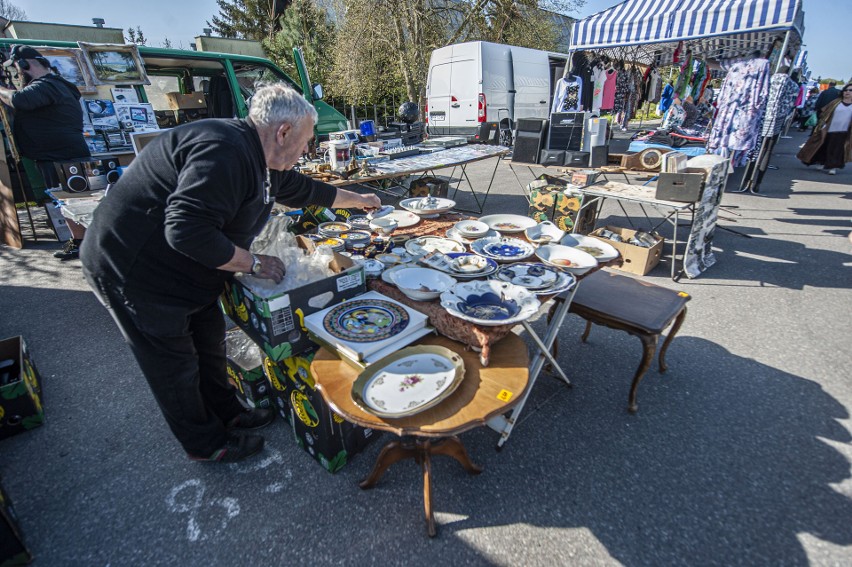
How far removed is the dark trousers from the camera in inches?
63.3

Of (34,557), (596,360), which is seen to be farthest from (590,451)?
(34,557)

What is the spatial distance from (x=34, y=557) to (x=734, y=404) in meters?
3.57

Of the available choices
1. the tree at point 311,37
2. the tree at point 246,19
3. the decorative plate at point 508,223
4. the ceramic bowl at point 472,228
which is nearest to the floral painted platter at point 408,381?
the ceramic bowl at point 472,228

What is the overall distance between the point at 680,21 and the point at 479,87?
4.45m

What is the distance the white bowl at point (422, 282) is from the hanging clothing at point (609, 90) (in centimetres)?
1115

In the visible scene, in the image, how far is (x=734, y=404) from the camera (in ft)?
7.95

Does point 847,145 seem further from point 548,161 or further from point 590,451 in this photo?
point 590,451

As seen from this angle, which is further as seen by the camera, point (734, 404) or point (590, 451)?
point (734, 404)

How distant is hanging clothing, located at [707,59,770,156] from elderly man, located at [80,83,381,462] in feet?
22.5

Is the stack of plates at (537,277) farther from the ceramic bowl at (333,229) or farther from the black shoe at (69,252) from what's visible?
the black shoe at (69,252)

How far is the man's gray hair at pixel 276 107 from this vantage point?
4.95 feet

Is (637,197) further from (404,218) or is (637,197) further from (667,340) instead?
(404,218)

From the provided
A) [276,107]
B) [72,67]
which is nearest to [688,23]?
[276,107]

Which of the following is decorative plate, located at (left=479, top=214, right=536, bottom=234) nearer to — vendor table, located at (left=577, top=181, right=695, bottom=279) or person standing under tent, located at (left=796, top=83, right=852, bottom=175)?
vendor table, located at (left=577, top=181, right=695, bottom=279)
